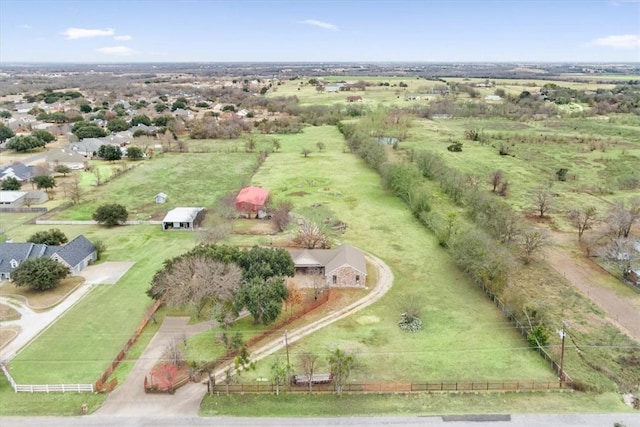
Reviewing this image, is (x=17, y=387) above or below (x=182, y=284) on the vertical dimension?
below

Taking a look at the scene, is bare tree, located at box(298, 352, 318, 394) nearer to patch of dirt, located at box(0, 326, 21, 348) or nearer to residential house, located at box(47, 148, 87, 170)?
patch of dirt, located at box(0, 326, 21, 348)

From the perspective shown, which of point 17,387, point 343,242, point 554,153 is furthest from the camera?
point 554,153

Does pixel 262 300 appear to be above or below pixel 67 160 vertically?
above

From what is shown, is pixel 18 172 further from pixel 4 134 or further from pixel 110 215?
pixel 4 134

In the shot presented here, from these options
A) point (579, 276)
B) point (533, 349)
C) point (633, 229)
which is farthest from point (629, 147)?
point (533, 349)

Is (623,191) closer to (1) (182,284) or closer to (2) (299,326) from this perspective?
(2) (299,326)

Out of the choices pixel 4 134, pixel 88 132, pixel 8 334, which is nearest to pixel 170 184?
pixel 8 334

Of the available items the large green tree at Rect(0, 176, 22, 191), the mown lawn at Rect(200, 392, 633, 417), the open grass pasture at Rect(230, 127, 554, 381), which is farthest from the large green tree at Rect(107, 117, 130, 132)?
the mown lawn at Rect(200, 392, 633, 417)
